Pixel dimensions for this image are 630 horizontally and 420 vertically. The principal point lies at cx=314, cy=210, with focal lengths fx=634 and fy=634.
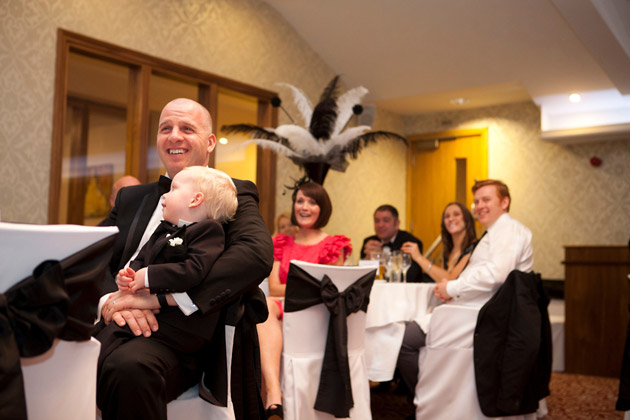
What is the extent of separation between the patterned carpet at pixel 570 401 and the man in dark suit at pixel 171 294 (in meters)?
2.29

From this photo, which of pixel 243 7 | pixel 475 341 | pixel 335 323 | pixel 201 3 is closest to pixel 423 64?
pixel 243 7

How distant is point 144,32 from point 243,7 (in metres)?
1.25

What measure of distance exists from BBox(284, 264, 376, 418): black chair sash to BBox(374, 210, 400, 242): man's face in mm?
2603

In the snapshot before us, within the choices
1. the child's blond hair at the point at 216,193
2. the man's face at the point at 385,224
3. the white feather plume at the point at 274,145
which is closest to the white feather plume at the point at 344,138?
the white feather plume at the point at 274,145

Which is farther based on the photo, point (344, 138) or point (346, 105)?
point (346, 105)

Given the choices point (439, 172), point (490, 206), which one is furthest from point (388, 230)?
point (439, 172)

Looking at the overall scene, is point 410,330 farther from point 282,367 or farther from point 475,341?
point 282,367

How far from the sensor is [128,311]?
1.79 meters

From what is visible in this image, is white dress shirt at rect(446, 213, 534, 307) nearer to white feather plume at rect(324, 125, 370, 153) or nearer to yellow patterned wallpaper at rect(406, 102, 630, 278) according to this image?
white feather plume at rect(324, 125, 370, 153)

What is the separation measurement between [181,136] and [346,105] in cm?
266

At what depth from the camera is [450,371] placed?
353 cm

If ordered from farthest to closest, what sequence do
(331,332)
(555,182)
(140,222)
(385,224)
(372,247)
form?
(555,182) → (385,224) → (372,247) → (331,332) → (140,222)

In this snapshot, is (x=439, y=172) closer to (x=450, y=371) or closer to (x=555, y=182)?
(x=555, y=182)

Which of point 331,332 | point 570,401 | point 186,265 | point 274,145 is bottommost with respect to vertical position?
point 570,401
